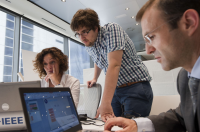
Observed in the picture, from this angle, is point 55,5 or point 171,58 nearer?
point 171,58

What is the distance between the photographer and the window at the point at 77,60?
18.5 ft

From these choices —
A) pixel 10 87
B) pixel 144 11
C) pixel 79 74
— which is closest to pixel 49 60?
pixel 10 87

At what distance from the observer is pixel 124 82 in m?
1.14

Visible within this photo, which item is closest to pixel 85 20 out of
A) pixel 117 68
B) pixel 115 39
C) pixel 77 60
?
pixel 115 39

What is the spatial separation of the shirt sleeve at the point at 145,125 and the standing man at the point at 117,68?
31 cm

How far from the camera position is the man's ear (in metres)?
0.50

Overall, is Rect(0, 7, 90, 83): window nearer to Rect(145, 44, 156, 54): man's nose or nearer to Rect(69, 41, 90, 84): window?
Rect(69, 41, 90, 84): window

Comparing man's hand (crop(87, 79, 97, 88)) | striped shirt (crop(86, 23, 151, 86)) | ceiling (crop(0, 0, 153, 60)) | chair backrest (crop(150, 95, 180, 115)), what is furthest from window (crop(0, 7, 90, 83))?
chair backrest (crop(150, 95, 180, 115))

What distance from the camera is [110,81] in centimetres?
102

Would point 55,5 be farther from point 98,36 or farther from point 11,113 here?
point 11,113

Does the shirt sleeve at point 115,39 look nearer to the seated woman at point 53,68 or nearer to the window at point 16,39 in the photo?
the seated woman at point 53,68

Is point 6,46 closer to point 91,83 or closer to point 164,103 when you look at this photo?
point 91,83

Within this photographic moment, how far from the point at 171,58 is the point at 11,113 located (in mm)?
877

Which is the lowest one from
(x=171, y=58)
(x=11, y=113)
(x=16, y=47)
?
(x=11, y=113)
